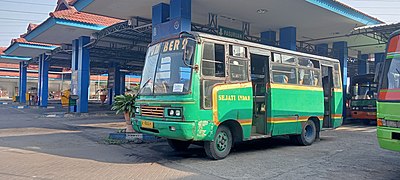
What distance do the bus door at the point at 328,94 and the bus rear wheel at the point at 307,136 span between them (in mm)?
1152

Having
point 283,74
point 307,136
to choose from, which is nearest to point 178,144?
point 283,74

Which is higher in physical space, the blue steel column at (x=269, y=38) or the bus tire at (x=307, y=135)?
the blue steel column at (x=269, y=38)

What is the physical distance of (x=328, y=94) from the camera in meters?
11.3

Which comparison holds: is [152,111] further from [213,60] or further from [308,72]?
[308,72]

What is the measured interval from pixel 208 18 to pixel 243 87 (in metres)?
6.54

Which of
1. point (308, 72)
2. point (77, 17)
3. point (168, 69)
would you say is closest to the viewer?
point (168, 69)

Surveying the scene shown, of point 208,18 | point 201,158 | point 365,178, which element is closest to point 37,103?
point 208,18

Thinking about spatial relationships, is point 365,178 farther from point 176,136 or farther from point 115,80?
point 115,80

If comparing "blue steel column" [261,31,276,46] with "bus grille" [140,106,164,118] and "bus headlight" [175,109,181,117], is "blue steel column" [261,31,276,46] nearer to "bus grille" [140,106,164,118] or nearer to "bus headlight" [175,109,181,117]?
"bus grille" [140,106,164,118]

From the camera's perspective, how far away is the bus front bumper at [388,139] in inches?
219

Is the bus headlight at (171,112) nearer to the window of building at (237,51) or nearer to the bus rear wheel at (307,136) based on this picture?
the window of building at (237,51)

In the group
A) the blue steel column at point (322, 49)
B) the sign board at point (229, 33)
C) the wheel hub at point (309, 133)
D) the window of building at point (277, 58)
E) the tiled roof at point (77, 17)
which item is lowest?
the wheel hub at point (309, 133)

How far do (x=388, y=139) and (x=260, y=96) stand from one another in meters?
3.63

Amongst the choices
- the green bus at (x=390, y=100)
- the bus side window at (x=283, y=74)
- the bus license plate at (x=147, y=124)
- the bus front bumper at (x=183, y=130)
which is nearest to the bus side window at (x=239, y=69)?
the bus side window at (x=283, y=74)
